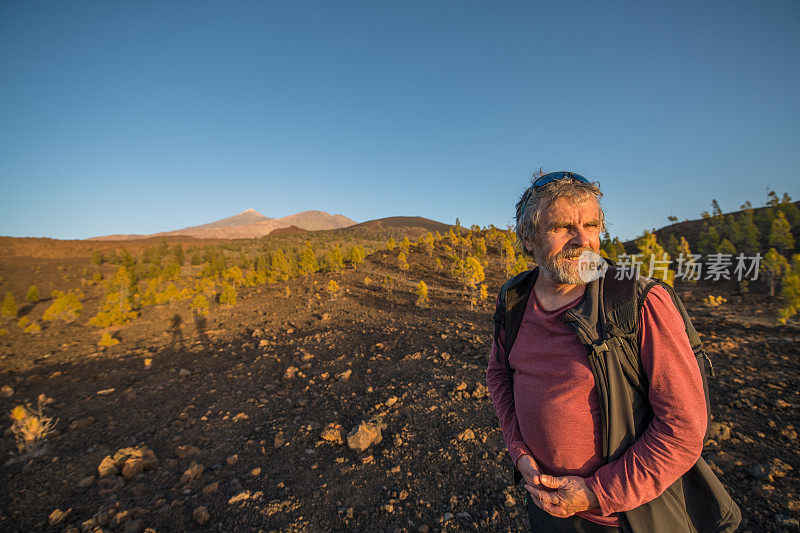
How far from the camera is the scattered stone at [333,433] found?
4336 mm

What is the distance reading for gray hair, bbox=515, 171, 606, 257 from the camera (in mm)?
1528

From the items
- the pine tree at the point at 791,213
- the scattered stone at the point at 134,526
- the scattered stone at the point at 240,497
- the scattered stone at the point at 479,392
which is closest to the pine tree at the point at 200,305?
the scattered stone at the point at 134,526

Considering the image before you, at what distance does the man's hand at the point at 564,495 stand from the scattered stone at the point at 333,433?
139 inches

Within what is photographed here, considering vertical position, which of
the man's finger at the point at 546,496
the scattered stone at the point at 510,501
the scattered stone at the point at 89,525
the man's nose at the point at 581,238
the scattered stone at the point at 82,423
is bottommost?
the scattered stone at the point at 82,423

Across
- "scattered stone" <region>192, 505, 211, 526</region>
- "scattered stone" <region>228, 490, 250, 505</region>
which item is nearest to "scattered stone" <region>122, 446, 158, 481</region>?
"scattered stone" <region>192, 505, 211, 526</region>

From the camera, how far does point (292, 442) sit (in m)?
4.40

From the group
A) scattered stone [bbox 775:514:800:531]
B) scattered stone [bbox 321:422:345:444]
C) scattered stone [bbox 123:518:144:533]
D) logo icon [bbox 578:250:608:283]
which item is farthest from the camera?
A: scattered stone [bbox 321:422:345:444]

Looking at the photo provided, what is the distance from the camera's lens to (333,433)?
437 cm

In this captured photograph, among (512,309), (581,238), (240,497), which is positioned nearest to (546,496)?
(512,309)

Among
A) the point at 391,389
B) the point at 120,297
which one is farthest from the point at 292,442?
the point at 120,297

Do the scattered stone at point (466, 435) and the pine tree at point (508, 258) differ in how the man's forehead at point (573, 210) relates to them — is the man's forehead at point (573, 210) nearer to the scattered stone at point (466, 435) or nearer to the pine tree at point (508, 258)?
the scattered stone at point (466, 435)

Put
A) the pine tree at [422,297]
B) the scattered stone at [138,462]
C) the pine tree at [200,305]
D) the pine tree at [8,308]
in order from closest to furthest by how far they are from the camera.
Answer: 1. the scattered stone at [138,462]
2. the pine tree at [8,308]
3. the pine tree at [200,305]
4. the pine tree at [422,297]

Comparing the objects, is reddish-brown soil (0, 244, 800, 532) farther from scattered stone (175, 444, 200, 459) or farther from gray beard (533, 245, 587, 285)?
gray beard (533, 245, 587, 285)

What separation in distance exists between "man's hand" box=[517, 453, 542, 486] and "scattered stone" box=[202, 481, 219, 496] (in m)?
3.69
